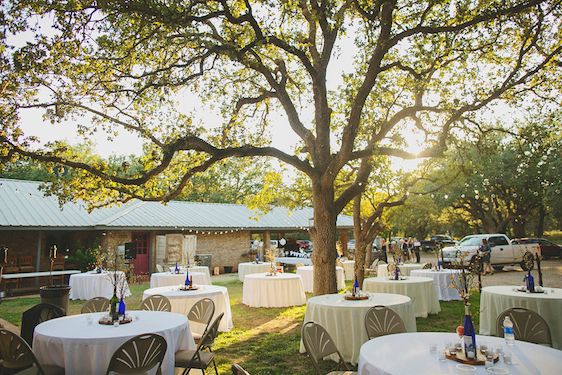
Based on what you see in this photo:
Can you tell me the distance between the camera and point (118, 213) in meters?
20.0

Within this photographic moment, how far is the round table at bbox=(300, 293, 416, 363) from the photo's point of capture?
20.2 feet

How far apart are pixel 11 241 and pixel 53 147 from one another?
36.2 feet

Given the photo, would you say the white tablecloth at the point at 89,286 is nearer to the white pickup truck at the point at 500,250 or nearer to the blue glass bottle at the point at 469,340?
the blue glass bottle at the point at 469,340

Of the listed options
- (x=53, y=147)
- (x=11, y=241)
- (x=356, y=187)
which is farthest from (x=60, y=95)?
(x=11, y=241)

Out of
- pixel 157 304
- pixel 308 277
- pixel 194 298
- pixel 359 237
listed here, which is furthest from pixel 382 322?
pixel 308 277

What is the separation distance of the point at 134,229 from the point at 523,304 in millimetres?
16298

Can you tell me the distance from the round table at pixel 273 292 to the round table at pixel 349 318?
5221mm

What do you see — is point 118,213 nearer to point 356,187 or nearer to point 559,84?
point 356,187

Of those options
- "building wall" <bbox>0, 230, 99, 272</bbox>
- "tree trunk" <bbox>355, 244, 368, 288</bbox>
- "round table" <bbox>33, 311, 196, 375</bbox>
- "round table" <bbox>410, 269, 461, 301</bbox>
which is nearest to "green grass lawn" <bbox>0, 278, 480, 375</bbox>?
"round table" <bbox>410, 269, 461, 301</bbox>

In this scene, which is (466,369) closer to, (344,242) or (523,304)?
(523,304)

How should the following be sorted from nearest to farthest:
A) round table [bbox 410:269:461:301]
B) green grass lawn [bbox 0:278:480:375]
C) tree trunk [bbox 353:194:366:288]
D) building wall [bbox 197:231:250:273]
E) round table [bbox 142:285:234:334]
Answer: green grass lawn [bbox 0:278:480:375] < round table [bbox 142:285:234:334] < round table [bbox 410:269:461:301] < tree trunk [bbox 353:194:366:288] < building wall [bbox 197:231:250:273]

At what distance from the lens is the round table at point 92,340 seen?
165 inches

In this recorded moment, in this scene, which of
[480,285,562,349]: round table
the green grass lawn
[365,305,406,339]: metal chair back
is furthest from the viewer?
[480,285,562,349]: round table

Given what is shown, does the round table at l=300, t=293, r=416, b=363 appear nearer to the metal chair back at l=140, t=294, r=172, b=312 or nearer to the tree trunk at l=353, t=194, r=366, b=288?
the metal chair back at l=140, t=294, r=172, b=312
